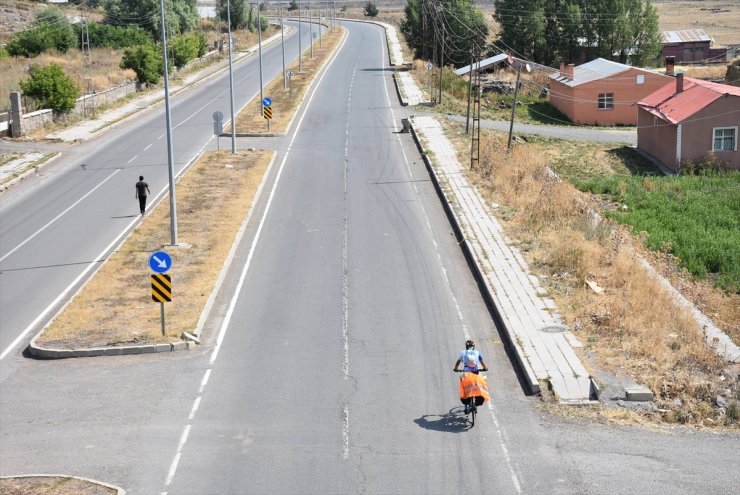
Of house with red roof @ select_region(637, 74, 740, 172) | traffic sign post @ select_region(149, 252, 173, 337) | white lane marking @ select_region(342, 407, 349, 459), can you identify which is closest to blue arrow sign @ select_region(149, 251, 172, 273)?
traffic sign post @ select_region(149, 252, 173, 337)

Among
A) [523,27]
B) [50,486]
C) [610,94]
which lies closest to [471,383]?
[50,486]

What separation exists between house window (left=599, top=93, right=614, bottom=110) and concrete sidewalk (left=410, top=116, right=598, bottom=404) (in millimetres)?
29308

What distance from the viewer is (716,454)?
14469 mm

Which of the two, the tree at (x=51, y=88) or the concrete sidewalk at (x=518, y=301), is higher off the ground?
the tree at (x=51, y=88)

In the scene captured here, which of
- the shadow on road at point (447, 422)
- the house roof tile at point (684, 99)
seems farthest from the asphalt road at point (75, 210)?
the house roof tile at point (684, 99)

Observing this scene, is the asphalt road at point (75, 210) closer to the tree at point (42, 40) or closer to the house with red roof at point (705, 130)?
the house with red roof at point (705, 130)

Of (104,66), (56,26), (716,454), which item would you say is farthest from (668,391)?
(56,26)

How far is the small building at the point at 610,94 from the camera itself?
6347 cm

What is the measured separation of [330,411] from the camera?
53.5 feet

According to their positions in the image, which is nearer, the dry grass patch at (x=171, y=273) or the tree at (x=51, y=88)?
the dry grass patch at (x=171, y=273)

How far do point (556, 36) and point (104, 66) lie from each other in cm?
4466

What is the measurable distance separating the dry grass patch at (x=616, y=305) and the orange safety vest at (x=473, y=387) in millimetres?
2295

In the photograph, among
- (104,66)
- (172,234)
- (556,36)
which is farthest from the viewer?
(556,36)

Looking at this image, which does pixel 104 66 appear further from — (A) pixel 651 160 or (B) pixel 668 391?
(B) pixel 668 391
